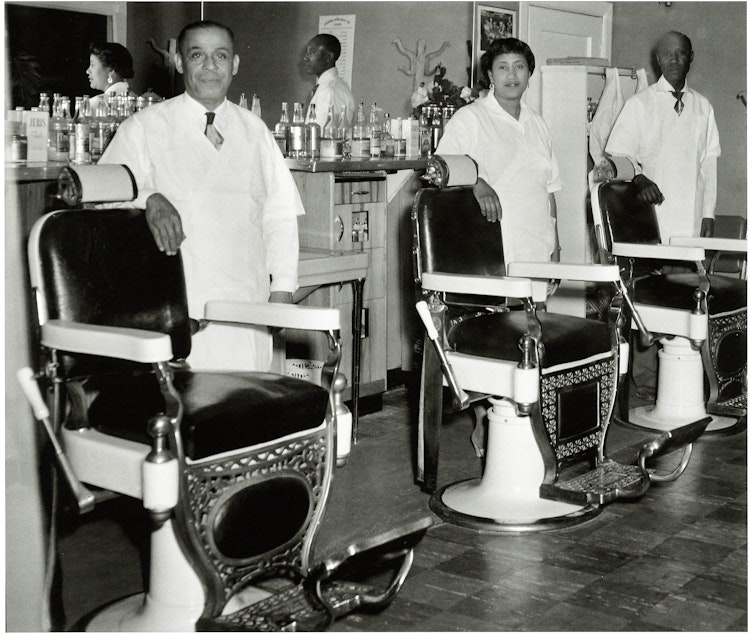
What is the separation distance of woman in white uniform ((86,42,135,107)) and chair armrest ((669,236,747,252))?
246cm

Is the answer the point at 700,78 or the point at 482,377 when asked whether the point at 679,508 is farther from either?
the point at 700,78

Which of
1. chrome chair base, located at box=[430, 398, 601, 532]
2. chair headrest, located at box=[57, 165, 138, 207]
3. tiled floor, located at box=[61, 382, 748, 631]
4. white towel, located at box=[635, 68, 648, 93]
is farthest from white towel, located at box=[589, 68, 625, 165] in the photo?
chair headrest, located at box=[57, 165, 138, 207]

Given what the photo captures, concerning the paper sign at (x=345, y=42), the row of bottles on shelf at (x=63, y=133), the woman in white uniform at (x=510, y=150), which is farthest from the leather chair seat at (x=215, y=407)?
the paper sign at (x=345, y=42)

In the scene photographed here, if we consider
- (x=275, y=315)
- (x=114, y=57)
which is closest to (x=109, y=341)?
(x=275, y=315)

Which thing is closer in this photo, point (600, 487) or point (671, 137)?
point (600, 487)

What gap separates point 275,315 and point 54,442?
21.4 inches

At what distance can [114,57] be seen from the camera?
189 inches

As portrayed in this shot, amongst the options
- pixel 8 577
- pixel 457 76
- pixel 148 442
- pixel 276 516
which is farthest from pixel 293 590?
pixel 457 76

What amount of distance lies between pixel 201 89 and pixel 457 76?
11.9 ft

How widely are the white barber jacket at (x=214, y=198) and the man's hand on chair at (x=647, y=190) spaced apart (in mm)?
1784

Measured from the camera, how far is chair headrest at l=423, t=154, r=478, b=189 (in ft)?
10.3

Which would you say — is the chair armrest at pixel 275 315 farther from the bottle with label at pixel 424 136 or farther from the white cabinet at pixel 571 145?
the white cabinet at pixel 571 145

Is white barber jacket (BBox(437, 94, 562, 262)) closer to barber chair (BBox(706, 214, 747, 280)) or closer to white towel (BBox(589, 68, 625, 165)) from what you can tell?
white towel (BBox(589, 68, 625, 165))

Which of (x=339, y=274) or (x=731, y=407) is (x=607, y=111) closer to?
(x=731, y=407)
